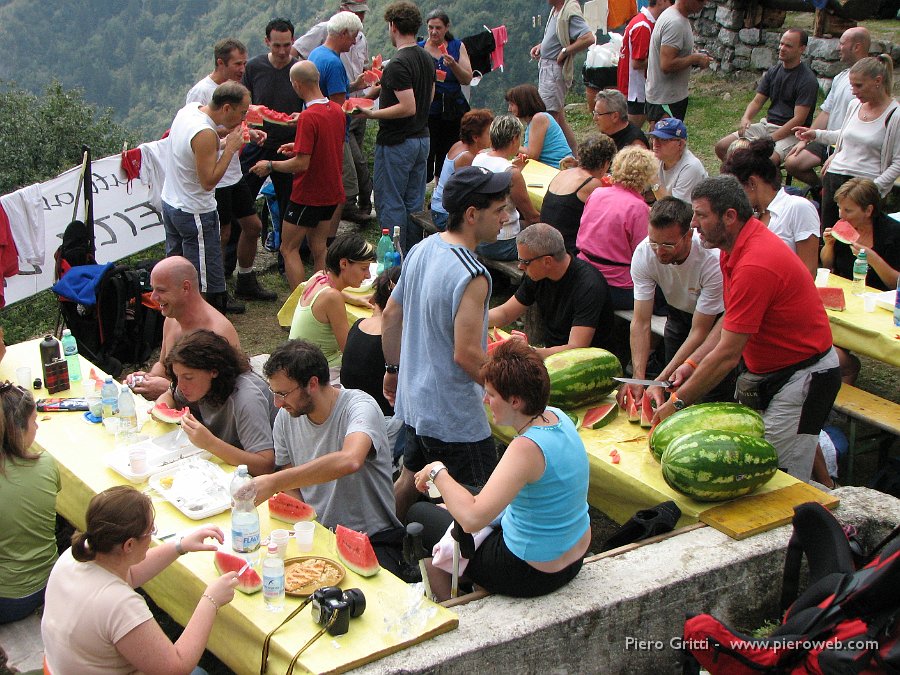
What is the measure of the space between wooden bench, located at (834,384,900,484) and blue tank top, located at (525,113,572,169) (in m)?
4.43

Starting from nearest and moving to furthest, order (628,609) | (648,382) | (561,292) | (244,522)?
(244,522) → (628,609) → (648,382) → (561,292)

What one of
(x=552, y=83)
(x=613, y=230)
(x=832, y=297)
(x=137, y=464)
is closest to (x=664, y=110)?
(x=552, y=83)

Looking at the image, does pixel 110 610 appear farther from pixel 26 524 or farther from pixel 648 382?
pixel 648 382

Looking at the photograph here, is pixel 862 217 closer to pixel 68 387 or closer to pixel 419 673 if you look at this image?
pixel 419 673

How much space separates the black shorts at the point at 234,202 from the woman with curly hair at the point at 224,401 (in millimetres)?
3982

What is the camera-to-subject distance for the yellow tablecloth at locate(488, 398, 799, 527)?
465 cm

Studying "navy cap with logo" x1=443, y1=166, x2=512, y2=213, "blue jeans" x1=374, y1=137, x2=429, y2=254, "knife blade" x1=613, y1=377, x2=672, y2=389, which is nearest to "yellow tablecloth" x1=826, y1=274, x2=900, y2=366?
"knife blade" x1=613, y1=377, x2=672, y2=389

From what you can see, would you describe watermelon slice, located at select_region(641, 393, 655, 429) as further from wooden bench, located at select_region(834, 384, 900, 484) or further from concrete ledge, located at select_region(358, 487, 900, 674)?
wooden bench, located at select_region(834, 384, 900, 484)

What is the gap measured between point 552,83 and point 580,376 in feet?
23.1

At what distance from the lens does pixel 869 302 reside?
6.37 m

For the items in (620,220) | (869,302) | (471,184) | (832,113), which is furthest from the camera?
(832,113)

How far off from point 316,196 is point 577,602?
526 cm

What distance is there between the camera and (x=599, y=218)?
675 cm

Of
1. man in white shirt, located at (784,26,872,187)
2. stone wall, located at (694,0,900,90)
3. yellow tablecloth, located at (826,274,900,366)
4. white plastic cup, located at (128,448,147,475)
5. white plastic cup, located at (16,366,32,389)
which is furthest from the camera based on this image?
stone wall, located at (694,0,900,90)
